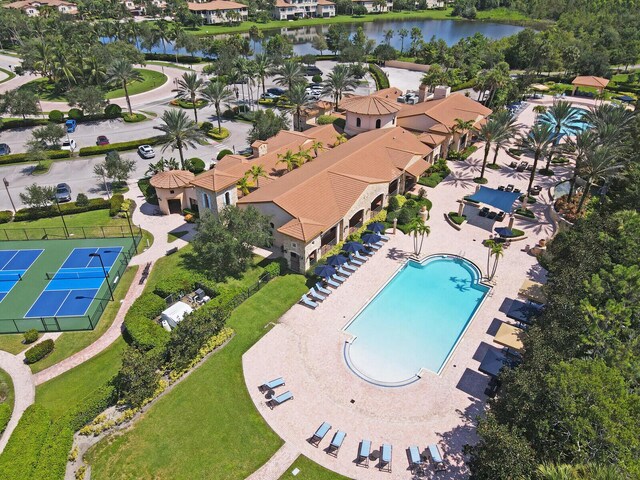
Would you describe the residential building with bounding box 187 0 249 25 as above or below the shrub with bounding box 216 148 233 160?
above

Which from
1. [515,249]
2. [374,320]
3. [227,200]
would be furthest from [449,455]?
[227,200]

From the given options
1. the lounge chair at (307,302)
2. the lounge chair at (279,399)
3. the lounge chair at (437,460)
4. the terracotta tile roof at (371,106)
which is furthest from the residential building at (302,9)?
the lounge chair at (437,460)

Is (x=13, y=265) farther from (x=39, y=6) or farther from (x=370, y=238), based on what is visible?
(x=39, y=6)

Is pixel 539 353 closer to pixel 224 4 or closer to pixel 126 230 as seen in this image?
pixel 126 230

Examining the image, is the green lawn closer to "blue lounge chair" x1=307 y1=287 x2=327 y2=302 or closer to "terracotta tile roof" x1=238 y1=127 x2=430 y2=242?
"terracotta tile roof" x1=238 y1=127 x2=430 y2=242

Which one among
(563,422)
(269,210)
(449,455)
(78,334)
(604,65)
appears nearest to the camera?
(563,422)

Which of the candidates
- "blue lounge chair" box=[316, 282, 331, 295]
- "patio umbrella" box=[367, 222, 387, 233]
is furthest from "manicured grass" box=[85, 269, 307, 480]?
"patio umbrella" box=[367, 222, 387, 233]

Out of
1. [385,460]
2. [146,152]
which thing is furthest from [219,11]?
[385,460]
